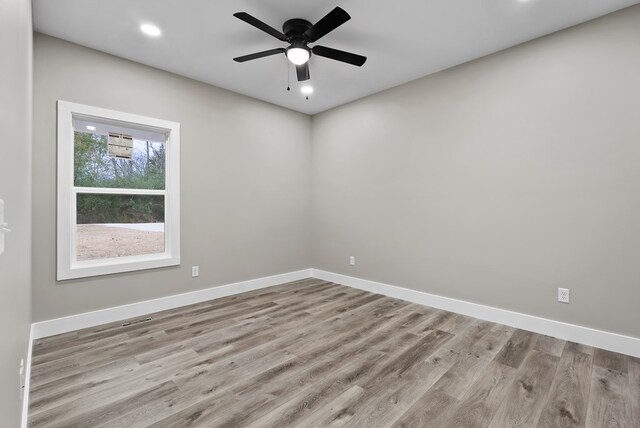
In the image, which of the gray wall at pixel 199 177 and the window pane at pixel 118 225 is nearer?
the gray wall at pixel 199 177

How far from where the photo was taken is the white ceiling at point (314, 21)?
2344 mm

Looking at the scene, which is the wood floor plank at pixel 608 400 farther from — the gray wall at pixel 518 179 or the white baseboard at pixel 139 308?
the white baseboard at pixel 139 308

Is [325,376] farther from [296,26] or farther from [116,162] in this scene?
[116,162]

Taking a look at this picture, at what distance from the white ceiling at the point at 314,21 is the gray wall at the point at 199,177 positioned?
0.27 m

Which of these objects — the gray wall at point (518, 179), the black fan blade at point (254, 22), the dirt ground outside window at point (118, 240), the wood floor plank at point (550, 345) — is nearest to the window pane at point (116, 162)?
the dirt ground outside window at point (118, 240)

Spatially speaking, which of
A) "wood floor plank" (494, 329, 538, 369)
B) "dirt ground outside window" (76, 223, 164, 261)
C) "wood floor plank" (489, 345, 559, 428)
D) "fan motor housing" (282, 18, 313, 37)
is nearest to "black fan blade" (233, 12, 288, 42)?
"fan motor housing" (282, 18, 313, 37)

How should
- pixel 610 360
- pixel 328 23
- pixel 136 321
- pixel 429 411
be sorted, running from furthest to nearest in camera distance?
pixel 136 321 → pixel 610 360 → pixel 328 23 → pixel 429 411

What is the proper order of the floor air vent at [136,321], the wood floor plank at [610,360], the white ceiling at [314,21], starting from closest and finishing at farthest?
the wood floor plank at [610,360], the white ceiling at [314,21], the floor air vent at [136,321]

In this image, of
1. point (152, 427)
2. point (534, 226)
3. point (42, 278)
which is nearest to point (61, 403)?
point (152, 427)

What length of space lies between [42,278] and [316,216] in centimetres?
335

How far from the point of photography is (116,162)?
321cm

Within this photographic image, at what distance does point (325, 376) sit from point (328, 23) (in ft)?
8.33

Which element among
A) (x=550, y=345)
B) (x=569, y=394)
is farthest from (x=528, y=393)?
(x=550, y=345)

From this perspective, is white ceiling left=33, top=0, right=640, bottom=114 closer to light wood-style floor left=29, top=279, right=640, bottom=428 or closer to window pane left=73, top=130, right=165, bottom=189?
window pane left=73, top=130, right=165, bottom=189
